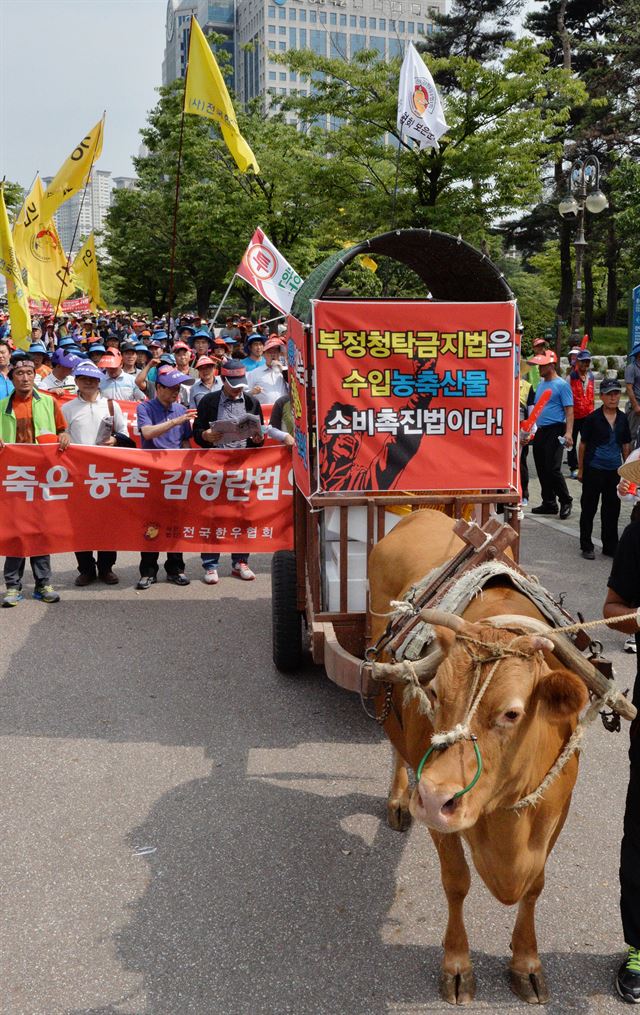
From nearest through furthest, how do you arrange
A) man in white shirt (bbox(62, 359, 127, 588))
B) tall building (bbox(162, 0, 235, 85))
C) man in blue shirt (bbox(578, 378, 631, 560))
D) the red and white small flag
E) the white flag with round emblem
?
man in white shirt (bbox(62, 359, 127, 588)) < man in blue shirt (bbox(578, 378, 631, 560)) < the white flag with round emblem < the red and white small flag < tall building (bbox(162, 0, 235, 85))

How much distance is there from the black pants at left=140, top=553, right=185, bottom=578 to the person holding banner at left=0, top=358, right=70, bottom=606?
0.93m

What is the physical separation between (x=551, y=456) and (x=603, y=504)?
1982mm

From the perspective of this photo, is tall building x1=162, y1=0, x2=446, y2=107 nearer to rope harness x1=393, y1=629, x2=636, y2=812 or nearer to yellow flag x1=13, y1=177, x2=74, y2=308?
yellow flag x1=13, y1=177, x2=74, y2=308

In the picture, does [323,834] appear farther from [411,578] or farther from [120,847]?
[411,578]

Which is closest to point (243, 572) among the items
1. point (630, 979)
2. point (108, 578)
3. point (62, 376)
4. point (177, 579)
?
point (177, 579)

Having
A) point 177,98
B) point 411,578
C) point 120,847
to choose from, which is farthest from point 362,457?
point 177,98

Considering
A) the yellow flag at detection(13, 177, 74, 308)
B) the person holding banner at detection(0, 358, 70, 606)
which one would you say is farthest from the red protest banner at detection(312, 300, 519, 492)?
the yellow flag at detection(13, 177, 74, 308)

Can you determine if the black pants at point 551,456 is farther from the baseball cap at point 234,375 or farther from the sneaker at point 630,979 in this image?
the sneaker at point 630,979

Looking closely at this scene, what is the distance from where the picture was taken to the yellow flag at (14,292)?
36.8 feet

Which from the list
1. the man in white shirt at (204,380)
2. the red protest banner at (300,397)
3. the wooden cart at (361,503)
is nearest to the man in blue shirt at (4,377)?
the man in white shirt at (204,380)

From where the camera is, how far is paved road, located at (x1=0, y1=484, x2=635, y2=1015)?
355 cm

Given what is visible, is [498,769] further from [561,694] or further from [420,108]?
[420,108]

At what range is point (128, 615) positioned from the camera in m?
8.19

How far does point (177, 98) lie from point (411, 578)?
36884mm
